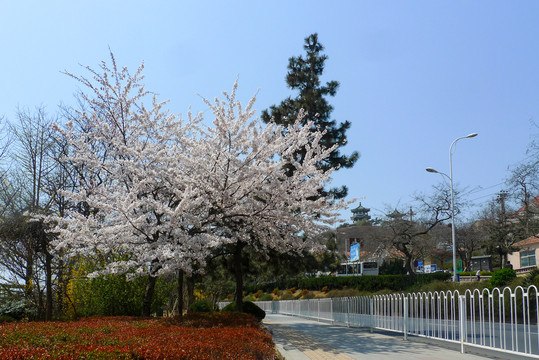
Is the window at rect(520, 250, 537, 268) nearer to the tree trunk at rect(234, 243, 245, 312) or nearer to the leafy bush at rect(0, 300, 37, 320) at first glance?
the tree trunk at rect(234, 243, 245, 312)

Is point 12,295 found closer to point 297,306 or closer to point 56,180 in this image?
point 56,180

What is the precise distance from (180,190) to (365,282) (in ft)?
116

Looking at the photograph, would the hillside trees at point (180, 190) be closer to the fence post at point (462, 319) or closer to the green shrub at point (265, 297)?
the fence post at point (462, 319)

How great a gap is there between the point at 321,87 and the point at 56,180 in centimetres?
1389

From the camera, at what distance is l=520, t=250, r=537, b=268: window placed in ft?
176

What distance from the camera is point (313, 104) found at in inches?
960

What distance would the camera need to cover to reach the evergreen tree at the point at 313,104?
2373 centimetres

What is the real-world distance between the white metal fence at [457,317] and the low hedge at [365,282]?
80.3ft

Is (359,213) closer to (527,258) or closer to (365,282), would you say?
(527,258)

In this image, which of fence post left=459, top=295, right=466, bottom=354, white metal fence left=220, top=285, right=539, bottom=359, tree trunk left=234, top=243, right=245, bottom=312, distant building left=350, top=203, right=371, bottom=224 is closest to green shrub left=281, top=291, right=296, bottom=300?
white metal fence left=220, top=285, right=539, bottom=359

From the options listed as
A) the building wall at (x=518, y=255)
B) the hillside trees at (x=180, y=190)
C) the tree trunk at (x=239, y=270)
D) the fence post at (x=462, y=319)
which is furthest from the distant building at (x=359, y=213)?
the fence post at (x=462, y=319)

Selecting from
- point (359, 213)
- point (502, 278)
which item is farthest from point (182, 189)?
point (359, 213)

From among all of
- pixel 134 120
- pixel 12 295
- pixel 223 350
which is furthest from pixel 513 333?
pixel 12 295

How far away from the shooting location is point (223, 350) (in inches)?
263
